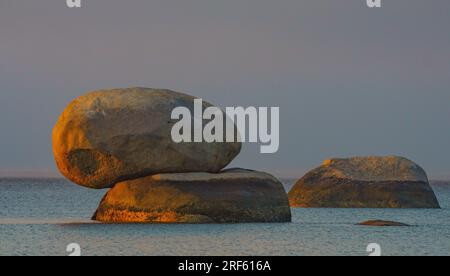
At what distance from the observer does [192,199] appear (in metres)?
49.6

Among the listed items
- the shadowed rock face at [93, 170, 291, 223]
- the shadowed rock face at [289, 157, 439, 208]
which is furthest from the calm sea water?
the shadowed rock face at [289, 157, 439, 208]

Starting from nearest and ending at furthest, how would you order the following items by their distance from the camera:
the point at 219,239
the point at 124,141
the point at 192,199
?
the point at 219,239 → the point at 124,141 → the point at 192,199

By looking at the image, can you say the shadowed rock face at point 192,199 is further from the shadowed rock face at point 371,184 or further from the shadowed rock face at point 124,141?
the shadowed rock face at point 371,184

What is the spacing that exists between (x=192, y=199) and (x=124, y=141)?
12.8 feet

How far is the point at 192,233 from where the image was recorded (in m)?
45.3

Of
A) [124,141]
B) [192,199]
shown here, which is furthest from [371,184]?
[124,141]

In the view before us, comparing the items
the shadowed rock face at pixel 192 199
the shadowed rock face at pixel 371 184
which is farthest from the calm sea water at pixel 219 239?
the shadowed rock face at pixel 371 184

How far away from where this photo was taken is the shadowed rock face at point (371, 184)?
78750 millimetres

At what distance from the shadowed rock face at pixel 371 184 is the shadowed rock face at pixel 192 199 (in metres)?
29.0

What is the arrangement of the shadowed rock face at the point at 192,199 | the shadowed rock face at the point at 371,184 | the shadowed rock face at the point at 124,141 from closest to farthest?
the shadowed rock face at the point at 124,141
the shadowed rock face at the point at 192,199
the shadowed rock face at the point at 371,184

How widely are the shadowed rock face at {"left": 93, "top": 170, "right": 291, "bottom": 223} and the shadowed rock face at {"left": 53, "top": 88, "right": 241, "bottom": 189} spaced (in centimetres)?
64

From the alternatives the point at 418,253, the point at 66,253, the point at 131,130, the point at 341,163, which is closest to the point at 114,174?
the point at 131,130

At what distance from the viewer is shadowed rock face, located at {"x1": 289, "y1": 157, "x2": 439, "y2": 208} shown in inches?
3100

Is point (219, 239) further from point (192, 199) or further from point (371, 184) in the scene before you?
point (371, 184)
